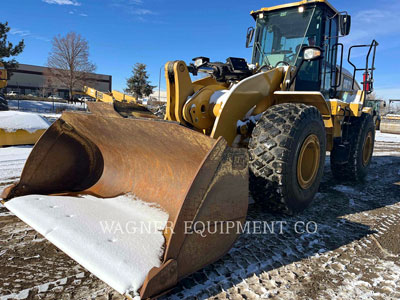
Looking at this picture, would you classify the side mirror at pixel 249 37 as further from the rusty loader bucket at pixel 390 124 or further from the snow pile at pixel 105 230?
the rusty loader bucket at pixel 390 124

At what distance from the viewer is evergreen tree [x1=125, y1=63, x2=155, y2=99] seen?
1658 inches

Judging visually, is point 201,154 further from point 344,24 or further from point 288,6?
point 344,24

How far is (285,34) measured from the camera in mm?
4766

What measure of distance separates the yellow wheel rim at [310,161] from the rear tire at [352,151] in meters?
1.80

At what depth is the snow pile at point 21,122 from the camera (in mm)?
7134


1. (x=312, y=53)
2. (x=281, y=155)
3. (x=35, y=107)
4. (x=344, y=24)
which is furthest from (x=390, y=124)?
(x=35, y=107)

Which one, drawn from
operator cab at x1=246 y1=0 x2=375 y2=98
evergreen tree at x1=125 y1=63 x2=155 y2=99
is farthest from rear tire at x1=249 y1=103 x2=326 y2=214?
evergreen tree at x1=125 y1=63 x2=155 y2=99

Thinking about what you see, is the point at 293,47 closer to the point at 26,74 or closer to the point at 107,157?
the point at 107,157

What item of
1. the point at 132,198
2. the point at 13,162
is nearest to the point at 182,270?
the point at 132,198

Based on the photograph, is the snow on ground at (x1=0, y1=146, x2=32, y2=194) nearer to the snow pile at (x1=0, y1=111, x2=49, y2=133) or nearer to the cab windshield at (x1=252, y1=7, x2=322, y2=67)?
the snow pile at (x1=0, y1=111, x2=49, y2=133)

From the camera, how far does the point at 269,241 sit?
2.70m

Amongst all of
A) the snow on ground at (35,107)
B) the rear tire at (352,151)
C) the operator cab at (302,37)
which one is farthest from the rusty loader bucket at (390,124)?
the snow on ground at (35,107)

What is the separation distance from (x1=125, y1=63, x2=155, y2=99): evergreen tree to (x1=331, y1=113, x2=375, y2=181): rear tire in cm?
3889

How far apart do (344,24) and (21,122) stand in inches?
289
